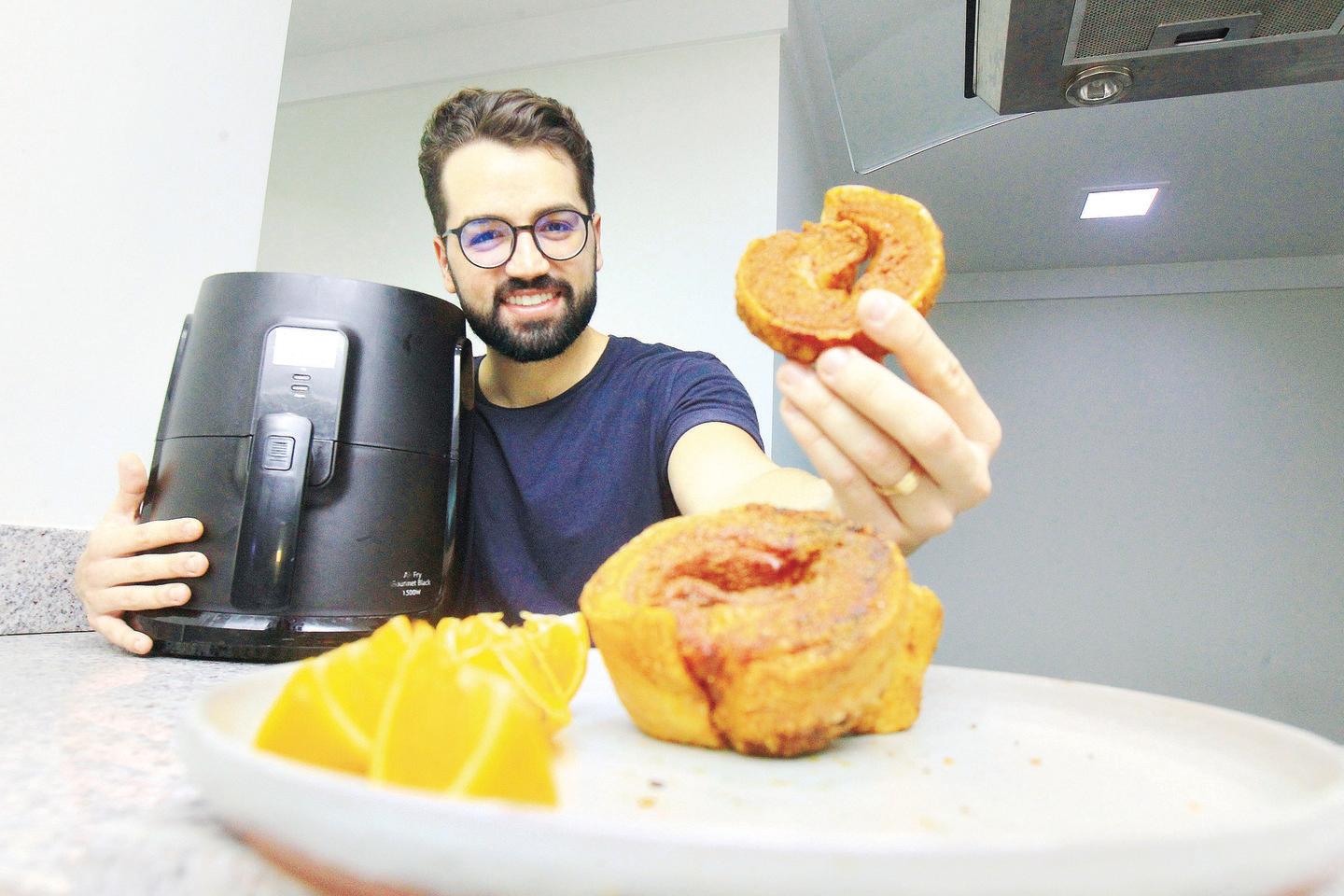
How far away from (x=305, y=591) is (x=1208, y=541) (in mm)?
5067

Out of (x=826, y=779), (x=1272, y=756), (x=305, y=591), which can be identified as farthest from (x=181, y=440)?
(x=1272, y=756)

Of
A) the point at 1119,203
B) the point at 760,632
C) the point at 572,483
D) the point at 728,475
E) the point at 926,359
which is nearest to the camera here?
the point at 760,632

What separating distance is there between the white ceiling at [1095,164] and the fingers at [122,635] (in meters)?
2.34

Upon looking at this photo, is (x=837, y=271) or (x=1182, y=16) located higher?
(x=1182, y=16)

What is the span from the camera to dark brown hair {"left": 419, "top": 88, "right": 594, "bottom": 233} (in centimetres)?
140

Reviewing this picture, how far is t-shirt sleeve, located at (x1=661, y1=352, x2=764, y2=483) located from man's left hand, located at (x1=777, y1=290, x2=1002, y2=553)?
19.2 inches

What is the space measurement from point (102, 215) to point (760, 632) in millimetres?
1230

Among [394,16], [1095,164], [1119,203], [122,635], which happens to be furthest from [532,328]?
[1119,203]

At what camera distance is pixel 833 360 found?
1.75 feet

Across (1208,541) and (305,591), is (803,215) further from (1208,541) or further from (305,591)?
(1208,541)

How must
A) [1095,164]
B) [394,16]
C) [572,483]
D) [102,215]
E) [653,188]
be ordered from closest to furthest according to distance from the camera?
1. [102,215]
2. [572,483]
3. [653,188]
4. [394,16]
5. [1095,164]

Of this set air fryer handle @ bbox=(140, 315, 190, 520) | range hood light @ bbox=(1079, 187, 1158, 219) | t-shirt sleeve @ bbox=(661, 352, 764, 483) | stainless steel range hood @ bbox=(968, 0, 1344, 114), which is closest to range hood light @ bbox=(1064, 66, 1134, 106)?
stainless steel range hood @ bbox=(968, 0, 1344, 114)

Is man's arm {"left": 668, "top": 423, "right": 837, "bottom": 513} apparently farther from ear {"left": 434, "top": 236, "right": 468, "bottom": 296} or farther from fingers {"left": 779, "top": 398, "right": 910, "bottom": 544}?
ear {"left": 434, "top": 236, "right": 468, "bottom": 296}

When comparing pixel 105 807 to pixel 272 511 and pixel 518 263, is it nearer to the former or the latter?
pixel 272 511
